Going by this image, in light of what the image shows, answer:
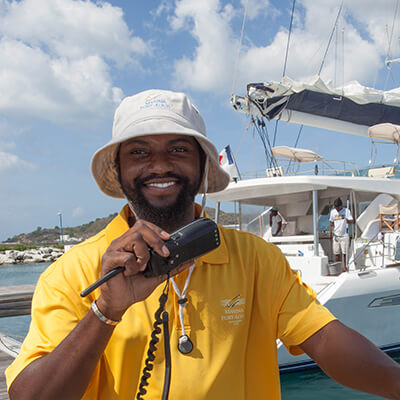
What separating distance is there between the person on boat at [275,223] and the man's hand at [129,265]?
855 centimetres

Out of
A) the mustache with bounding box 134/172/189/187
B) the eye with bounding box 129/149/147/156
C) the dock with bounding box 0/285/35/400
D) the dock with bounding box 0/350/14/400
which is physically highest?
the eye with bounding box 129/149/147/156

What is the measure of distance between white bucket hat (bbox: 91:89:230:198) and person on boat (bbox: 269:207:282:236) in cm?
798

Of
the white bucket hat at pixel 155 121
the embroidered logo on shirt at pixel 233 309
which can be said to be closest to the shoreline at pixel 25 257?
the white bucket hat at pixel 155 121

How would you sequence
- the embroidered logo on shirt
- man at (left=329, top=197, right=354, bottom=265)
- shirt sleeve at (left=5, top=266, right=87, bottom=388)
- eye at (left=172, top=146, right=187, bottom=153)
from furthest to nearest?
1. man at (left=329, top=197, right=354, bottom=265)
2. eye at (left=172, top=146, right=187, bottom=153)
3. the embroidered logo on shirt
4. shirt sleeve at (left=5, top=266, right=87, bottom=388)

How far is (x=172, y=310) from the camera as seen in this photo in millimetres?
1326

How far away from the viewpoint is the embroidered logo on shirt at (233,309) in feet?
4.35

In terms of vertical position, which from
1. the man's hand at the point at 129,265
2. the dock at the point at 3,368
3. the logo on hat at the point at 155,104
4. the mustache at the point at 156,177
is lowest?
the dock at the point at 3,368

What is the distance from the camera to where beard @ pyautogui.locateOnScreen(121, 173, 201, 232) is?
1421 millimetres

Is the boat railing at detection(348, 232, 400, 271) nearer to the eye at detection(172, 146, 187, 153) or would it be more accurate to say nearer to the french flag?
the french flag

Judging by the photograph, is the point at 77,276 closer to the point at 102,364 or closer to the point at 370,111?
the point at 102,364

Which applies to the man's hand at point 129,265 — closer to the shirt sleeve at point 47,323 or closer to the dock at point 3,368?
the shirt sleeve at point 47,323

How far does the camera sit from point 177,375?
1.24m

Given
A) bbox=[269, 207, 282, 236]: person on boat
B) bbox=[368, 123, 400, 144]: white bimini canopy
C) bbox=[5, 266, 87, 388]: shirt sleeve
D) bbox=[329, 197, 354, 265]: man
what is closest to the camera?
bbox=[5, 266, 87, 388]: shirt sleeve

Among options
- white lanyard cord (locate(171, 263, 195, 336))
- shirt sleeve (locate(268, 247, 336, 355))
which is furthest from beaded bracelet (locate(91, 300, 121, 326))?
shirt sleeve (locate(268, 247, 336, 355))
